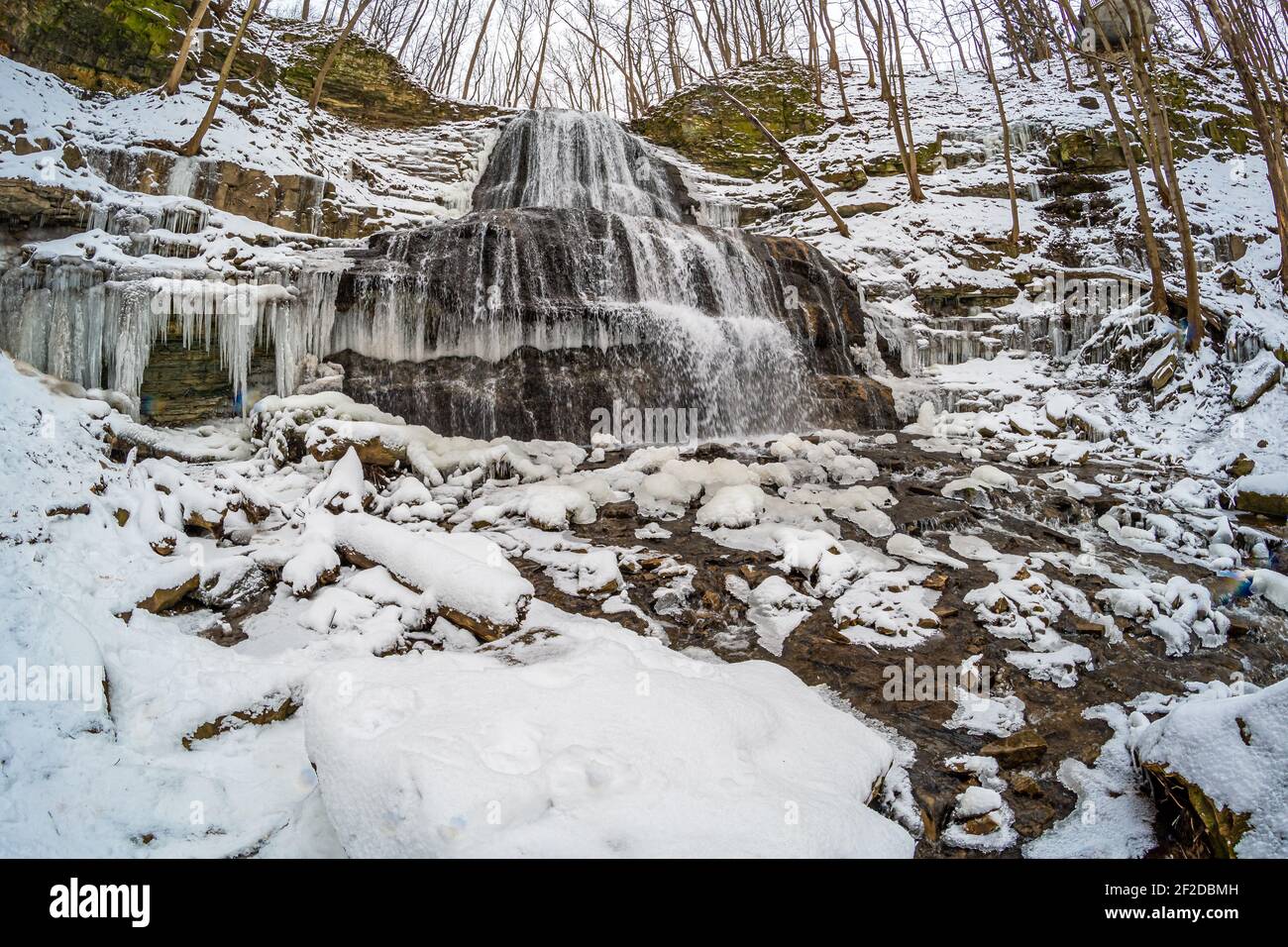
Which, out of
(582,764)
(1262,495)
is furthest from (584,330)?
(1262,495)

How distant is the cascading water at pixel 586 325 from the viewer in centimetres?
757

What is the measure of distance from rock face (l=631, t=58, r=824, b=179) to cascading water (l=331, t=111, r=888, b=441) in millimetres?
6878

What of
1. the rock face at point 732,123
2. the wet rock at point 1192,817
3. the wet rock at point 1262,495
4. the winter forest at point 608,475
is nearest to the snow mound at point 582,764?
the winter forest at point 608,475

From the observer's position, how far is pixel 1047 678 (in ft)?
10.8

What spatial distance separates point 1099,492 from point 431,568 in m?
6.57

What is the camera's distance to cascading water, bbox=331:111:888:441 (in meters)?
7.57

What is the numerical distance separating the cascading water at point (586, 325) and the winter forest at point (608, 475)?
0.22ft

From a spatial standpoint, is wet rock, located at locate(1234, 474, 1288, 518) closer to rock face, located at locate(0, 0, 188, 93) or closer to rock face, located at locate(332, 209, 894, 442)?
rock face, located at locate(332, 209, 894, 442)

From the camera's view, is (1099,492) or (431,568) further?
(1099,492)

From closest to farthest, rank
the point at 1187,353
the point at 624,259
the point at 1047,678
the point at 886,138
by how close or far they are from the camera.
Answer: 1. the point at 1047,678
2. the point at 1187,353
3. the point at 624,259
4. the point at 886,138

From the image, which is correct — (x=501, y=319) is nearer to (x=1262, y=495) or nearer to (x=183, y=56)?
(x=183, y=56)

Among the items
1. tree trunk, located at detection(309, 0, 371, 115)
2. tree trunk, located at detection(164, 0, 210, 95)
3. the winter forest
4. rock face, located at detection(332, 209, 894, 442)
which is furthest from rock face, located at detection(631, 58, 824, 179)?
tree trunk, located at detection(164, 0, 210, 95)
